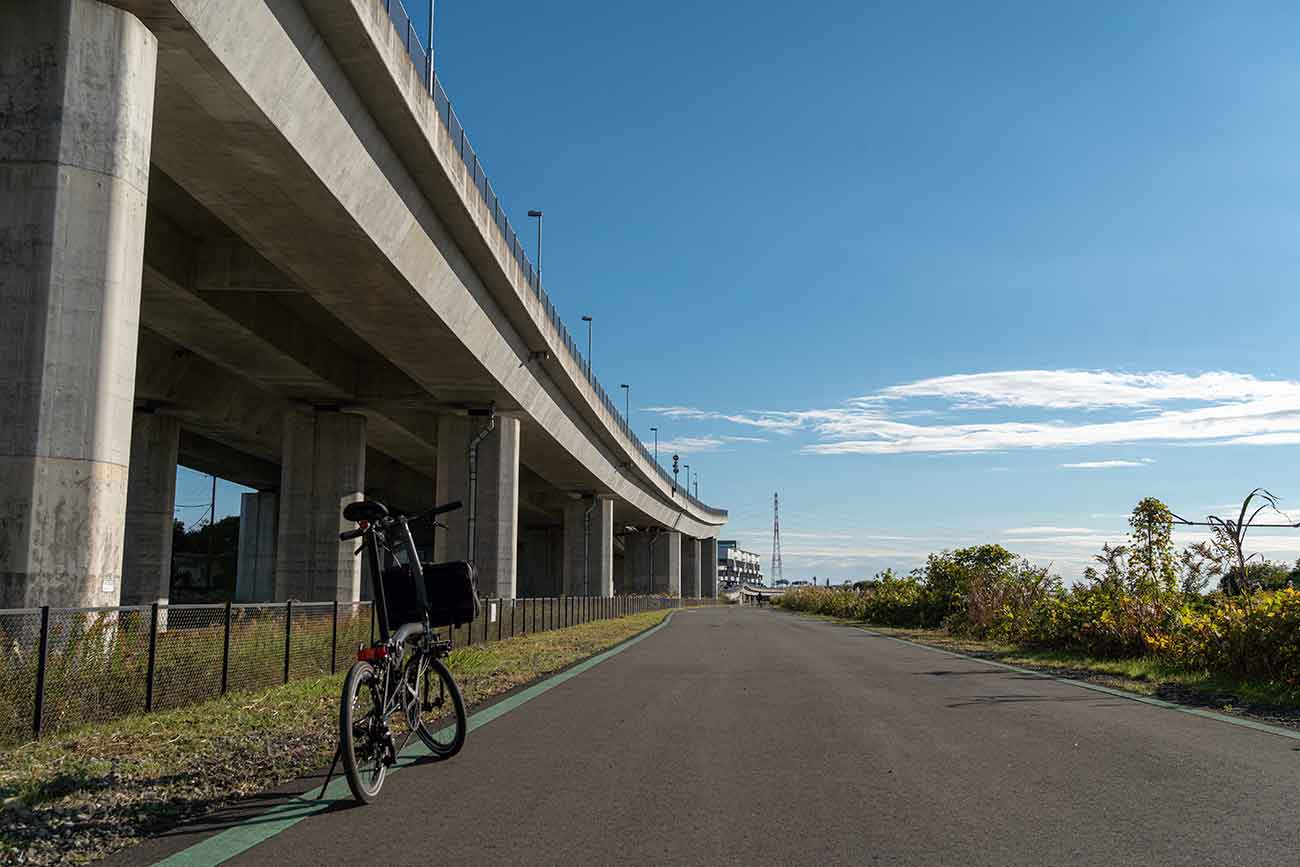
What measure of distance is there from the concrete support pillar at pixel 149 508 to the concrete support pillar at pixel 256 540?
21.5 m

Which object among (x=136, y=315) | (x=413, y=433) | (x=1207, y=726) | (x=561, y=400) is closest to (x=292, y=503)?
(x=413, y=433)

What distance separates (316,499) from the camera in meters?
35.0

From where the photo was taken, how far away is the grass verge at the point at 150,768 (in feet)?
18.6

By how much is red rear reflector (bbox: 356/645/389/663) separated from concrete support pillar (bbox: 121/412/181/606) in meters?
30.4

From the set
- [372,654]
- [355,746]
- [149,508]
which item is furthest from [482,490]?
[355,746]

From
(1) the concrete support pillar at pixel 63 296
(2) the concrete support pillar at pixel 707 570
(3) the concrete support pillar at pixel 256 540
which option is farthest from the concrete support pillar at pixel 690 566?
(1) the concrete support pillar at pixel 63 296

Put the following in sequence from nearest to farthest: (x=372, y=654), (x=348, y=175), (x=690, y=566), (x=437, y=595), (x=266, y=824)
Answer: (x=266, y=824)
(x=372, y=654)
(x=437, y=595)
(x=348, y=175)
(x=690, y=566)

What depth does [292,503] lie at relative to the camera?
3478 centimetres

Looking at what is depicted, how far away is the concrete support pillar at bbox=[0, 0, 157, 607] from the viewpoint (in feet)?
35.9

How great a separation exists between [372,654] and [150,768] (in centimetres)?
200

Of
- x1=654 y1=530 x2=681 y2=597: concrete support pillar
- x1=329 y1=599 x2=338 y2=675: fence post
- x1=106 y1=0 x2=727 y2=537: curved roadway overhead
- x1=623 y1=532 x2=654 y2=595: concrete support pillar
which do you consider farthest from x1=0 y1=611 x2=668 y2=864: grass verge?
x1=623 y1=532 x2=654 y2=595: concrete support pillar

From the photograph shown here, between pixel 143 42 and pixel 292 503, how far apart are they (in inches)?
949

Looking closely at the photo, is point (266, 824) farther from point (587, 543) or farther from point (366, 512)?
point (587, 543)

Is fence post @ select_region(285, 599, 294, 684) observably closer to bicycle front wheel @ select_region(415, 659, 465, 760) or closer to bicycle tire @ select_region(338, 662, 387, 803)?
bicycle front wheel @ select_region(415, 659, 465, 760)
